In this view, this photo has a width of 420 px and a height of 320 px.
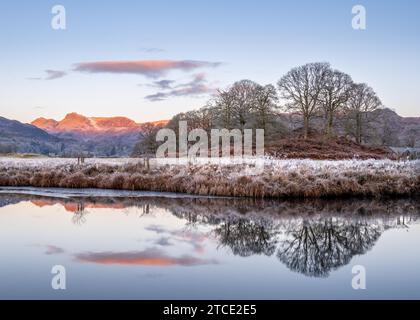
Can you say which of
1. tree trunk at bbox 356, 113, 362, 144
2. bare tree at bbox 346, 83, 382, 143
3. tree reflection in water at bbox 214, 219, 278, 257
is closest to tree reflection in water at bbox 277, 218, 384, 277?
tree reflection in water at bbox 214, 219, 278, 257

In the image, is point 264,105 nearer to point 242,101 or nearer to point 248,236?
point 242,101

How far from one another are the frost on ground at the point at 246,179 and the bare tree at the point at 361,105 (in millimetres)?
24114

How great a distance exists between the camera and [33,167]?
31.5 metres

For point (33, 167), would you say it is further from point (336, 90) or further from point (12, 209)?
point (336, 90)

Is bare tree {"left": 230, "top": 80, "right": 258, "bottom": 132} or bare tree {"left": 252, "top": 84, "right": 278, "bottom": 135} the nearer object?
bare tree {"left": 252, "top": 84, "right": 278, "bottom": 135}

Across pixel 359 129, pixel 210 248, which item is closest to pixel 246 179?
pixel 210 248

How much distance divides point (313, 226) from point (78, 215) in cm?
858

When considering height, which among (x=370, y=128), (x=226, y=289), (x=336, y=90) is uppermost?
(x=336, y=90)

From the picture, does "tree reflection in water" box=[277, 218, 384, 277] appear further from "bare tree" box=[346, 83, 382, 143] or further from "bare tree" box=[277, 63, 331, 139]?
"bare tree" box=[346, 83, 382, 143]

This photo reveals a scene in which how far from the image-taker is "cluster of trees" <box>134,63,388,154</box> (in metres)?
47.6

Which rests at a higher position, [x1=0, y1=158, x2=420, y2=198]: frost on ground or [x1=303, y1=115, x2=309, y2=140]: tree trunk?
[x1=303, y1=115, x2=309, y2=140]: tree trunk

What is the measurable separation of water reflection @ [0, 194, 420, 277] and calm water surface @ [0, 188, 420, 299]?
0.04 meters

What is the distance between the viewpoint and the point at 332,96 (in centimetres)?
4844
